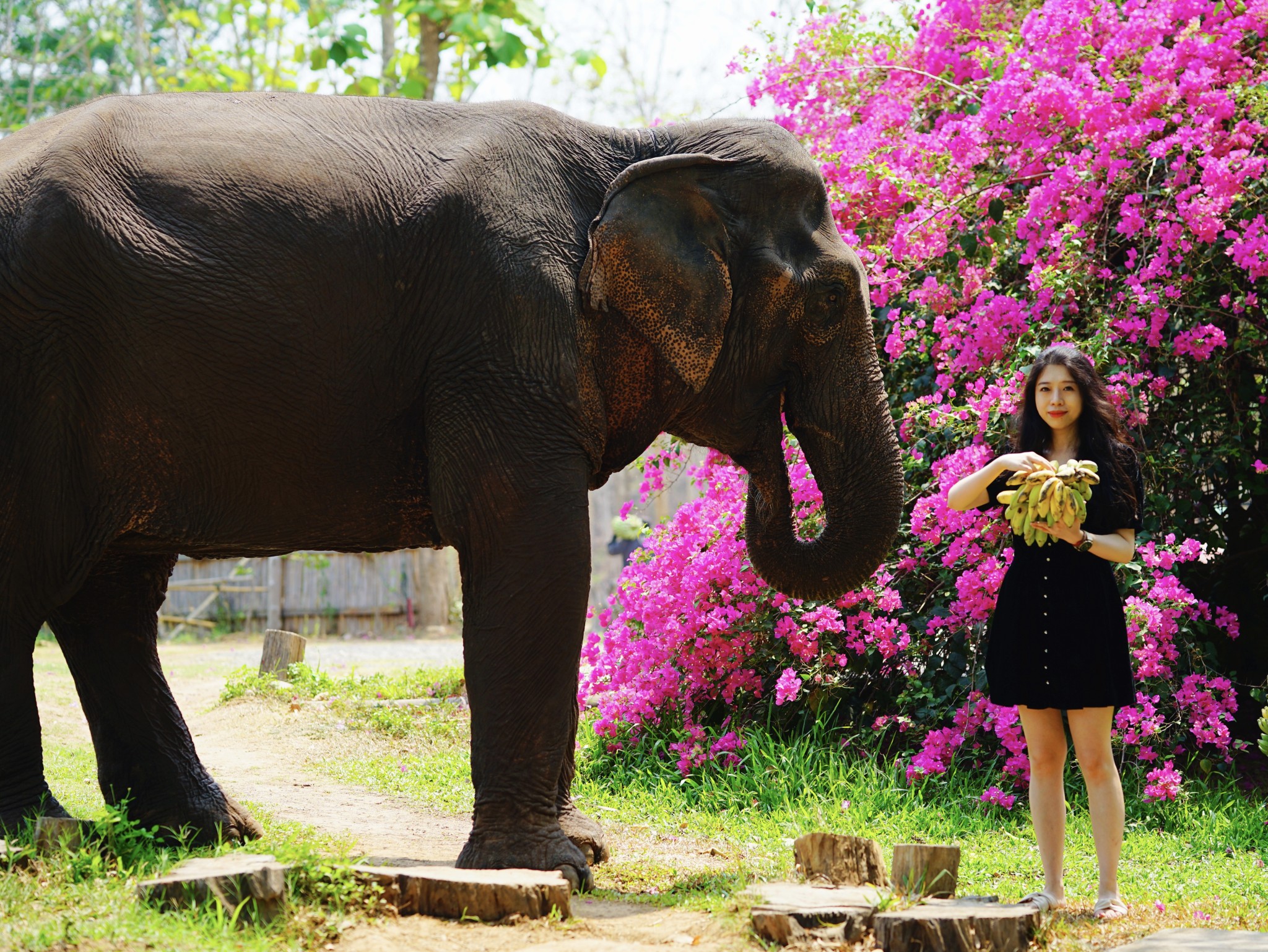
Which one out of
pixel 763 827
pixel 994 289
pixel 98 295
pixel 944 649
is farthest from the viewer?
pixel 994 289

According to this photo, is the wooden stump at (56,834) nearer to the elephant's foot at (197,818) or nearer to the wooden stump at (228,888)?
the wooden stump at (228,888)

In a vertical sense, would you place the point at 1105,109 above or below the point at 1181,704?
above

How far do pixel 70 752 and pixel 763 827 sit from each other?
445 centimetres

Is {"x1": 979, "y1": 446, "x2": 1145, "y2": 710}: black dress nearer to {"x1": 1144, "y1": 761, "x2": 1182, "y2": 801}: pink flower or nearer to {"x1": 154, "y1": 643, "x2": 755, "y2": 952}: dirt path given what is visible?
{"x1": 154, "y1": 643, "x2": 755, "y2": 952}: dirt path

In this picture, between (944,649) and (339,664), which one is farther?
(339,664)

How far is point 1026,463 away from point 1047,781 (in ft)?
3.33

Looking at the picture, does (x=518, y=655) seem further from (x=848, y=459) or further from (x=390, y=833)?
(x=390, y=833)

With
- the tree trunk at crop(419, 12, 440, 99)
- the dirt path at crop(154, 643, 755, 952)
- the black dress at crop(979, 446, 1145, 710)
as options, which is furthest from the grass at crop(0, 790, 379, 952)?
the tree trunk at crop(419, 12, 440, 99)

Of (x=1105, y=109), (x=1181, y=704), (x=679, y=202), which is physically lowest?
(x=1181, y=704)

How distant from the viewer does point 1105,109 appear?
255 inches

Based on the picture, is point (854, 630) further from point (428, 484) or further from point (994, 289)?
point (428, 484)

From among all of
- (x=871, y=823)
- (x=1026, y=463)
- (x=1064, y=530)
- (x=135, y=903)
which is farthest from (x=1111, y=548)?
(x=135, y=903)

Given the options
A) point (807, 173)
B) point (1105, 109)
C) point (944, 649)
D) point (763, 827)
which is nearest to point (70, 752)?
point (763, 827)

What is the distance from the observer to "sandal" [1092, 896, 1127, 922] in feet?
13.3
